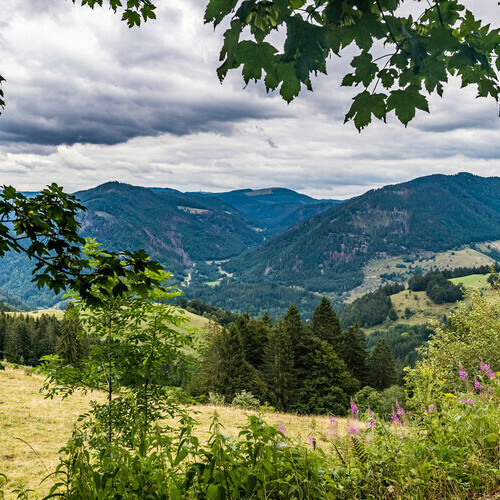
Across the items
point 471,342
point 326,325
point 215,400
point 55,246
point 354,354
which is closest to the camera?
point 55,246

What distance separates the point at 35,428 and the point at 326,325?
3844cm

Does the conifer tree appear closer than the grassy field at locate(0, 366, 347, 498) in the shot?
No

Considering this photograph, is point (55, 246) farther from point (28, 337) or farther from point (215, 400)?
point (28, 337)

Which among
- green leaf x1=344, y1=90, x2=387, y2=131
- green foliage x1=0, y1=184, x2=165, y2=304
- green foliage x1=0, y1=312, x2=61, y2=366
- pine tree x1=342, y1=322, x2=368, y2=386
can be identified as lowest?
green foliage x1=0, y1=312, x2=61, y2=366

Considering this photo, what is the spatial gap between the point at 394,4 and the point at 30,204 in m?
3.65

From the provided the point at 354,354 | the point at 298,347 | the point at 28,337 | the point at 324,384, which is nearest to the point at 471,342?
the point at 324,384

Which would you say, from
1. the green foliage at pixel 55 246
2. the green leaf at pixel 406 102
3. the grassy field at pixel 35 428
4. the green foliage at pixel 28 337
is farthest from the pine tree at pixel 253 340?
the green foliage at pixel 28 337

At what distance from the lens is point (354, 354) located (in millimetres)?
49562

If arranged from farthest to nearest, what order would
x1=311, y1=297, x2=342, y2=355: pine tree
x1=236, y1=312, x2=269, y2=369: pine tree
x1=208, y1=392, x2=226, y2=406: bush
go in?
x1=236, y1=312, x2=269, y2=369: pine tree, x1=311, y1=297, x2=342, y2=355: pine tree, x1=208, y1=392, x2=226, y2=406: bush

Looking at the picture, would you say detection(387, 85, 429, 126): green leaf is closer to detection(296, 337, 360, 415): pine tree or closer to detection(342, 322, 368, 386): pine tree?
detection(296, 337, 360, 415): pine tree

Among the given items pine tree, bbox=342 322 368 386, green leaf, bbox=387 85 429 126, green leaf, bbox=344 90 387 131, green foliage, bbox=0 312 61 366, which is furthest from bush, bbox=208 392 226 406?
green foliage, bbox=0 312 61 366

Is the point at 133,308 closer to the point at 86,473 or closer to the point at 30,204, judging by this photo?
the point at 30,204

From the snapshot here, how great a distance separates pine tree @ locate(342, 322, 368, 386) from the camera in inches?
1929

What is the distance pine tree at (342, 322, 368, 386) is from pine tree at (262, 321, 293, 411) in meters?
11.0
